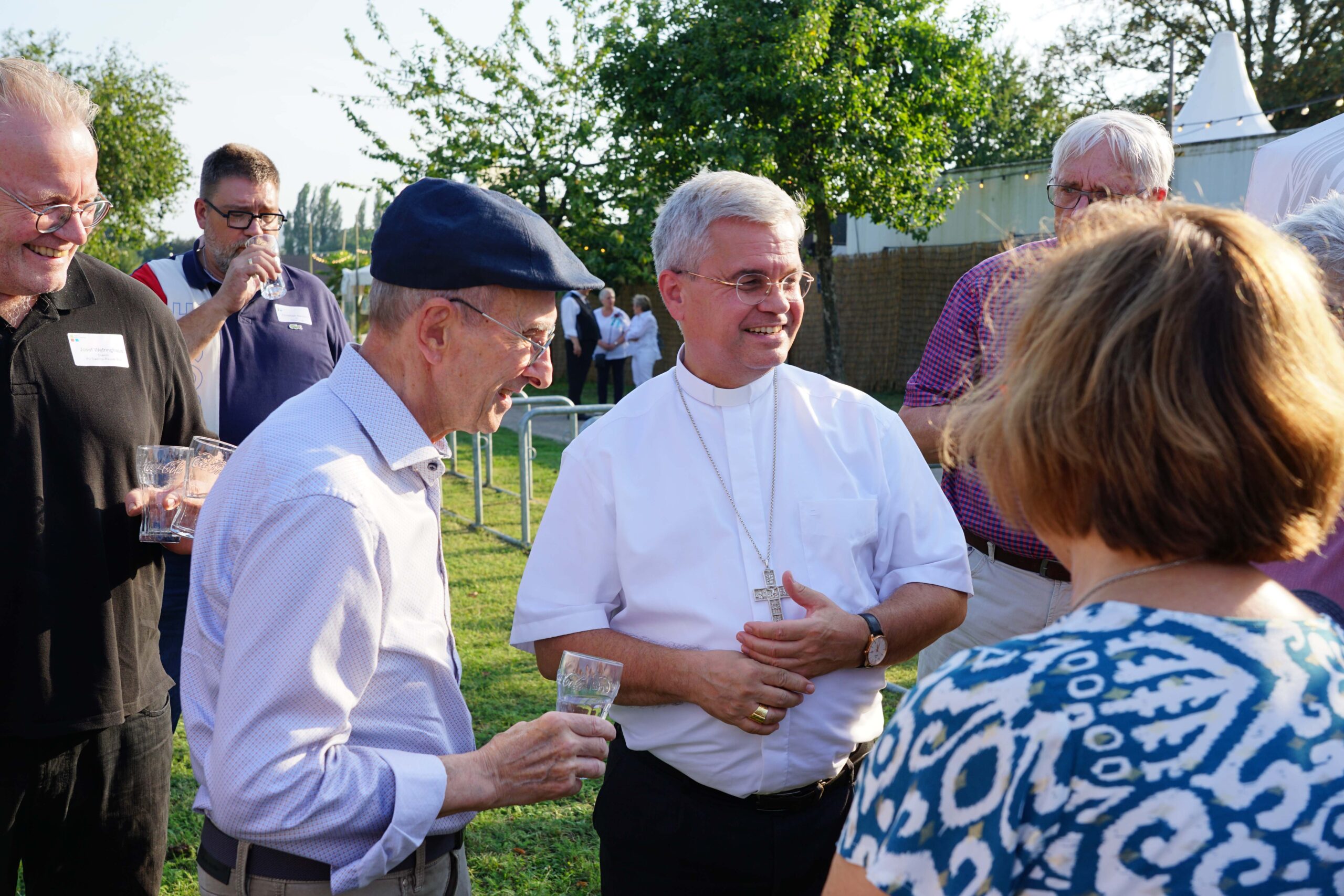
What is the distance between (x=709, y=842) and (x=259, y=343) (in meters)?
2.80

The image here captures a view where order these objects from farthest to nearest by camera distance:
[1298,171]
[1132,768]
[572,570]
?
1. [1298,171]
2. [572,570]
3. [1132,768]

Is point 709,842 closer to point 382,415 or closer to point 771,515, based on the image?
point 771,515

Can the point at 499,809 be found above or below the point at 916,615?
below

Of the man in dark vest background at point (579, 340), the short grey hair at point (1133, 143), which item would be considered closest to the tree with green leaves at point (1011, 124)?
the man in dark vest background at point (579, 340)

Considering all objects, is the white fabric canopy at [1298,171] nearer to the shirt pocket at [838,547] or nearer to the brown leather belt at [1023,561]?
the brown leather belt at [1023,561]

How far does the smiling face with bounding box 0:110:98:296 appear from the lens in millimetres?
2338

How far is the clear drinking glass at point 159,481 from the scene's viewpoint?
2.57 meters

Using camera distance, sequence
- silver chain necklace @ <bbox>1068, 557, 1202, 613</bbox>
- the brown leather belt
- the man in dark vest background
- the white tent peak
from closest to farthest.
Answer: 1. silver chain necklace @ <bbox>1068, 557, 1202, 613</bbox>
2. the brown leather belt
3. the man in dark vest background
4. the white tent peak

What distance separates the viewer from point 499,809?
416 centimetres

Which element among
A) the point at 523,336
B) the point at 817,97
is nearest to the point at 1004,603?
the point at 523,336

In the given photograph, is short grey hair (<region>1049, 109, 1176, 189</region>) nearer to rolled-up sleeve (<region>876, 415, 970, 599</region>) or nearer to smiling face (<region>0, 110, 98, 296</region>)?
rolled-up sleeve (<region>876, 415, 970, 599</region>)

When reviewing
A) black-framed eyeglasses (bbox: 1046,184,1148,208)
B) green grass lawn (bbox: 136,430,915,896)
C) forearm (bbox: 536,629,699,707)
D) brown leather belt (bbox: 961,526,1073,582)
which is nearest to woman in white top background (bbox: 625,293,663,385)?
green grass lawn (bbox: 136,430,915,896)

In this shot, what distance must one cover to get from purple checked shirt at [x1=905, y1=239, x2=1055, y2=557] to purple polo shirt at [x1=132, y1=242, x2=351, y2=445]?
2.41 m

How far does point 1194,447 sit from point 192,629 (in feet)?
5.52
